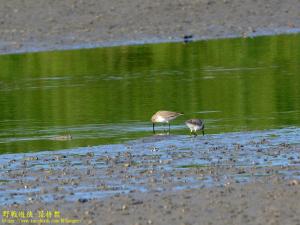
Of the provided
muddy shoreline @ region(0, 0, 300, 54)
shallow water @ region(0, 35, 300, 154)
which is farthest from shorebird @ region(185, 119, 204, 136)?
muddy shoreline @ region(0, 0, 300, 54)

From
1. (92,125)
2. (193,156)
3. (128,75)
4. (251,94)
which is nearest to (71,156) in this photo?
(193,156)

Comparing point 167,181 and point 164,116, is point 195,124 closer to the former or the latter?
point 164,116

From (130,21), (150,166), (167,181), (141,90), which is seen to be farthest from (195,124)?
(130,21)

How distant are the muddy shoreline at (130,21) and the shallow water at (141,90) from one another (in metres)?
0.70

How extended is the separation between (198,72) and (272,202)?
36.8ft

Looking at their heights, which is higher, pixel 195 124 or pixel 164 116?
pixel 164 116

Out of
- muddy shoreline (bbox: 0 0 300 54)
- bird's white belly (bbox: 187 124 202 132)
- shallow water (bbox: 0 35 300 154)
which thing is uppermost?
muddy shoreline (bbox: 0 0 300 54)

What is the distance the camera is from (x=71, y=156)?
13141mm

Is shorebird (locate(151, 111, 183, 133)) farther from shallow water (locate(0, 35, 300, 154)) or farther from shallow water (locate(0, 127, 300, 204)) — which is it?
shallow water (locate(0, 127, 300, 204))

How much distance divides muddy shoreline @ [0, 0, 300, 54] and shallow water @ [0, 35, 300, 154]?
2.29 feet

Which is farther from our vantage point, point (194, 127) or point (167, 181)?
point (194, 127)

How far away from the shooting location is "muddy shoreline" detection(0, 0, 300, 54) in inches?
1017

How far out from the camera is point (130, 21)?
26.6 metres

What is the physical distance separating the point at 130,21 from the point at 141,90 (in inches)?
308
